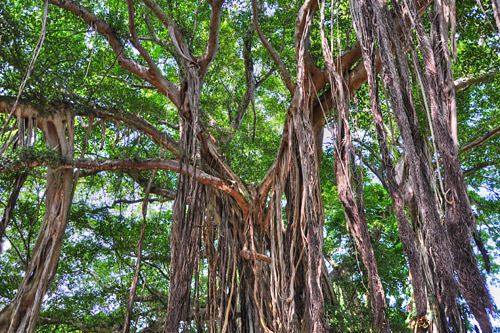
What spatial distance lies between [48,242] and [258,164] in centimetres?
245

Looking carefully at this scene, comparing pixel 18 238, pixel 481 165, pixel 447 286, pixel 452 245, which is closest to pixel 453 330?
pixel 447 286

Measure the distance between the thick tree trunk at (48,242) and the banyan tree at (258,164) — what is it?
0.01m

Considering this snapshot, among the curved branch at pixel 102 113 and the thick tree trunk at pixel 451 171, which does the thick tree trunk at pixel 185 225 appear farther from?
the thick tree trunk at pixel 451 171

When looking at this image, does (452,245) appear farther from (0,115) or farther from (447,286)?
(0,115)

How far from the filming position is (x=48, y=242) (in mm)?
3129

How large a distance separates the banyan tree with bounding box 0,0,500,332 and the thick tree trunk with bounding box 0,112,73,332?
0.5 inches

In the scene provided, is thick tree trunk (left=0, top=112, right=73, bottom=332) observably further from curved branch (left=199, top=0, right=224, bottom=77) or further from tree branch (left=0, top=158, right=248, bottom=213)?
curved branch (left=199, top=0, right=224, bottom=77)

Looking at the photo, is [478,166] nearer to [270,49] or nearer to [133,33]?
[270,49]

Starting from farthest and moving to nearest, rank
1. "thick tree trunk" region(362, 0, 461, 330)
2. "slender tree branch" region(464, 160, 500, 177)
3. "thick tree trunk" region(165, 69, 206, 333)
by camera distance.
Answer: "slender tree branch" region(464, 160, 500, 177), "thick tree trunk" region(165, 69, 206, 333), "thick tree trunk" region(362, 0, 461, 330)

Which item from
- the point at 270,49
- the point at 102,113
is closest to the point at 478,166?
the point at 270,49

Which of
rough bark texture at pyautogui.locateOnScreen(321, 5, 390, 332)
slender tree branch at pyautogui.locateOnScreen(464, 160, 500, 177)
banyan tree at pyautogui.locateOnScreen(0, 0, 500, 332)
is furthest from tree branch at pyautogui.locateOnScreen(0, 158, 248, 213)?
slender tree branch at pyautogui.locateOnScreen(464, 160, 500, 177)

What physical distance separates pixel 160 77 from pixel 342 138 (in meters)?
2.22

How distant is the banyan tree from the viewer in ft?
5.33

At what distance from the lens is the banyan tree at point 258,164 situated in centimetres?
163
